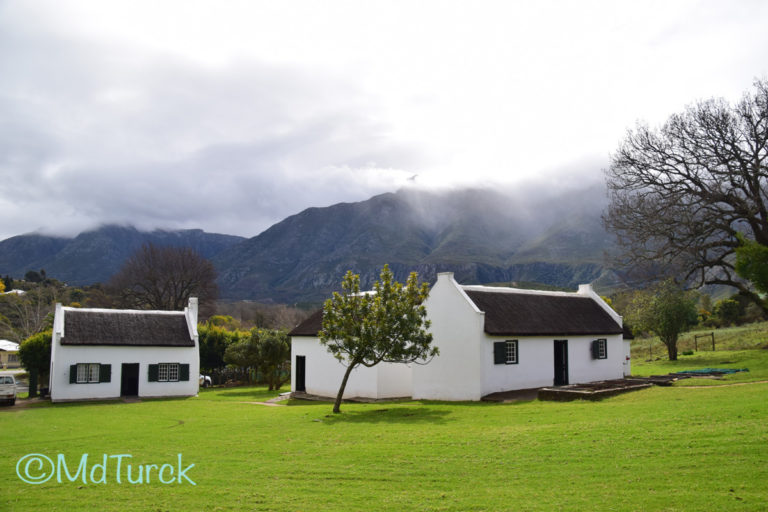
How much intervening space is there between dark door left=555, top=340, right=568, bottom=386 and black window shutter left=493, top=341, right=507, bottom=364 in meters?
3.97

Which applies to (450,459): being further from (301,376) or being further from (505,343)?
(301,376)

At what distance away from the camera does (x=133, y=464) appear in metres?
12.1

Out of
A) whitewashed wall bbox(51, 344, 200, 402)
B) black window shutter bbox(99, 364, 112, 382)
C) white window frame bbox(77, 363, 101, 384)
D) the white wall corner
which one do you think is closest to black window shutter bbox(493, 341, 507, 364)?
the white wall corner

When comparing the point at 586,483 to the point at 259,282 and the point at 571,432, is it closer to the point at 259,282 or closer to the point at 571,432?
the point at 571,432

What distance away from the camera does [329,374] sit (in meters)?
30.0

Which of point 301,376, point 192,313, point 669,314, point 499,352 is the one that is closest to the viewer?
point 499,352

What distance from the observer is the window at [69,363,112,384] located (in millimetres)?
32531

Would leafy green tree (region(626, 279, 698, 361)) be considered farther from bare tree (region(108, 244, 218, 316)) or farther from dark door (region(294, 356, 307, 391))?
bare tree (region(108, 244, 218, 316))

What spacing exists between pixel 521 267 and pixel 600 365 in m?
106

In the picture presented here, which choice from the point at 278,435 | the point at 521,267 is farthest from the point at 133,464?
the point at 521,267

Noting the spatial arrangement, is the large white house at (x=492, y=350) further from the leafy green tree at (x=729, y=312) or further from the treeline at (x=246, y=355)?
the leafy green tree at (x=729, y=312)

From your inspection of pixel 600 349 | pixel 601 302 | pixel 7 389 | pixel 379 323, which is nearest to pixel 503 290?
pixel 600 349

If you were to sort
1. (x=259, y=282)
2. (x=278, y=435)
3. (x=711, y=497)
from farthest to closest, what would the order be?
(x=259, y=282)
(x=278, y=435)
(x=711, y=497)

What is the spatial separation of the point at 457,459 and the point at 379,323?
9946 millimetres
